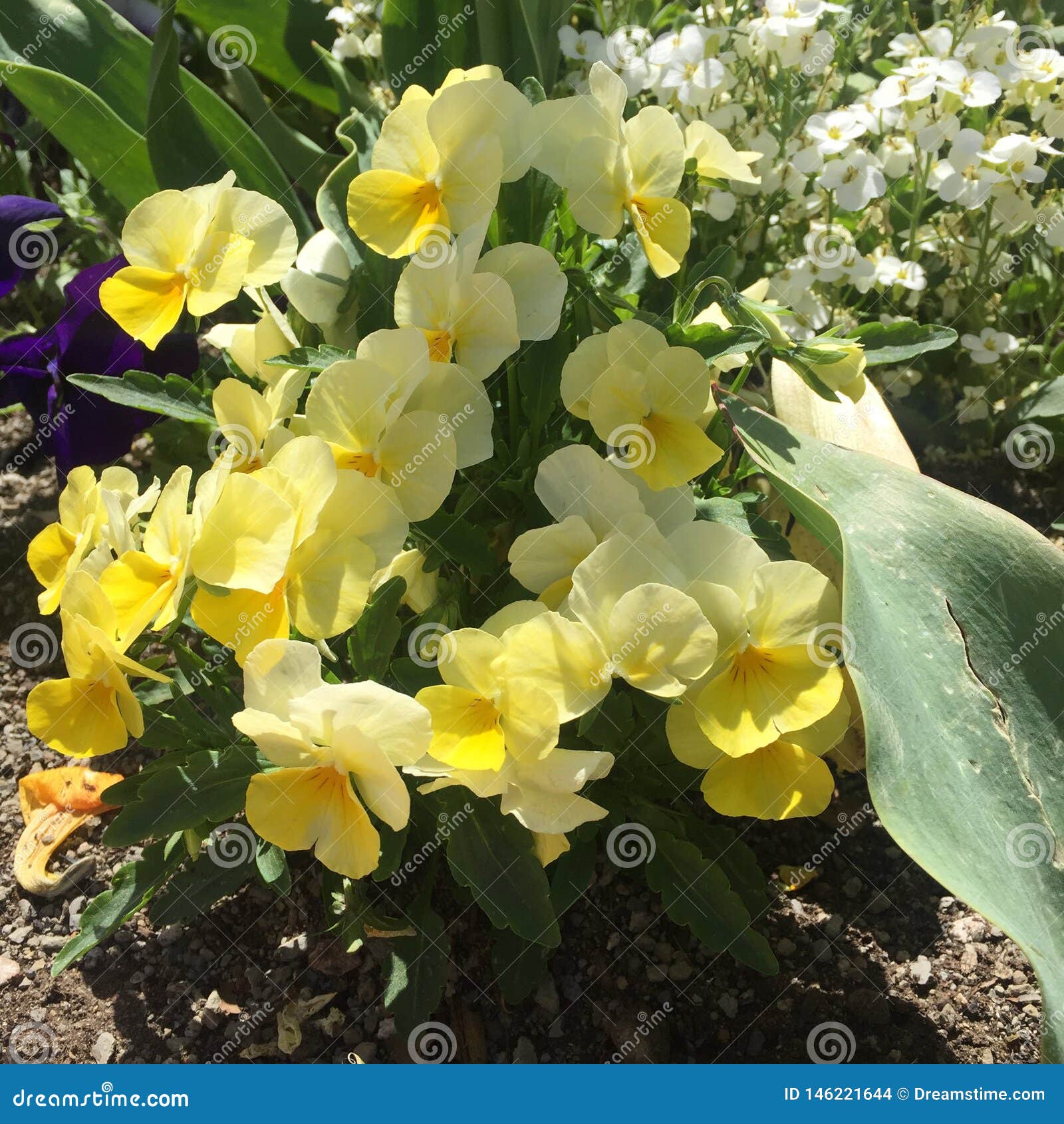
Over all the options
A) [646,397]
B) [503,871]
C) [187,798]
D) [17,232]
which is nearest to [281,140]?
[17,232]

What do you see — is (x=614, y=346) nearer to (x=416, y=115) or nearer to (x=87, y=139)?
(x=416, y=115)

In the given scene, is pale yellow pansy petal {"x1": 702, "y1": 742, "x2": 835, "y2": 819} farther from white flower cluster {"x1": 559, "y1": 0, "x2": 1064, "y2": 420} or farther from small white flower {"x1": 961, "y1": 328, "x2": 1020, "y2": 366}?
small white flower {"x1": 961, "y1": 328, "x2": 1020, "y2": 366}

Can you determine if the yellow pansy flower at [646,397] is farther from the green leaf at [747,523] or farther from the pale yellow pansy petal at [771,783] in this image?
the pale yellow pansy petal at [771,783]

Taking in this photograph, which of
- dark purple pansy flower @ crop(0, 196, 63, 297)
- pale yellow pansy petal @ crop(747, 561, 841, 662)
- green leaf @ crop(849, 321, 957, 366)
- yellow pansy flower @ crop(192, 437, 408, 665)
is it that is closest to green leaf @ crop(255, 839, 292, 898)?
yellow pansy flower @ crop(192, 437, 408, 665)

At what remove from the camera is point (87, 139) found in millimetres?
1536

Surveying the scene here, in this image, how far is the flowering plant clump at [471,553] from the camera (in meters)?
0.85

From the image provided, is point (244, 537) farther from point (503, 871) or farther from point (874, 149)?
point (874, 149)

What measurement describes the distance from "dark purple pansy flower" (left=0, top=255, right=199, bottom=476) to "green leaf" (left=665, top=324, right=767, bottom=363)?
0.75m

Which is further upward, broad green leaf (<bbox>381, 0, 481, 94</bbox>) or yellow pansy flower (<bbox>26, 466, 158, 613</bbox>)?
broad green leaf (<bbox>381, 0, 481, 94</bbox>)

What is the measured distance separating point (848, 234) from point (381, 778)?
1.17 meters

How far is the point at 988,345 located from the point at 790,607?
96 centimetres

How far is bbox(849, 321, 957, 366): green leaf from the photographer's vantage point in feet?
3.73

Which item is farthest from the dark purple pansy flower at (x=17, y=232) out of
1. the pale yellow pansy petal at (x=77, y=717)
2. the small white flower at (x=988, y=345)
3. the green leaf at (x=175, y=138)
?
the small white flower at (x=988, y=345)

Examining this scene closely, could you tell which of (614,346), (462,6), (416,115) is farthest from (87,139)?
(614,346)
